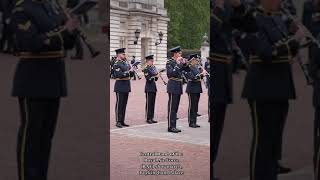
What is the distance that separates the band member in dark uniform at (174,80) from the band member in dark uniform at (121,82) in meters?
1.06

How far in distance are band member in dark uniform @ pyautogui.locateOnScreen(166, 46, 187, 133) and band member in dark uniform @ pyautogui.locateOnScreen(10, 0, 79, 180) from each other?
24.2ft

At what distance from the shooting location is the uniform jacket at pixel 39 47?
4863mm

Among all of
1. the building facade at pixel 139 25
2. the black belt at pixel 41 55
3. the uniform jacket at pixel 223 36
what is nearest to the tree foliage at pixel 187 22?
the building facade at pixel 139 25

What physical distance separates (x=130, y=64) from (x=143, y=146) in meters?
3.77

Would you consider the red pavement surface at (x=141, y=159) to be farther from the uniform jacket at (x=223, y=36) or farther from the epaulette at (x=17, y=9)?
the epaulette at (x=17, y=9)

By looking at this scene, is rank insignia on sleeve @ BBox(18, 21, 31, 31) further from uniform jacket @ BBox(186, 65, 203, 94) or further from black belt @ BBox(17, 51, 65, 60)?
uniform jacket @ BBox(186, 65, 203, 94)

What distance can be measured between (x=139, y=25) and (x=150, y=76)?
178 inches

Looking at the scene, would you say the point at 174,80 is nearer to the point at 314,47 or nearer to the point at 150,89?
the point at 150,89

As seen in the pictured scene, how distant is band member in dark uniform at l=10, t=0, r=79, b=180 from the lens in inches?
192

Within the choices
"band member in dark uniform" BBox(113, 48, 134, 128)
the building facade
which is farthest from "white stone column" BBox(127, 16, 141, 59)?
"band member in dark uniform" BBox(113, 48, 134, 128)

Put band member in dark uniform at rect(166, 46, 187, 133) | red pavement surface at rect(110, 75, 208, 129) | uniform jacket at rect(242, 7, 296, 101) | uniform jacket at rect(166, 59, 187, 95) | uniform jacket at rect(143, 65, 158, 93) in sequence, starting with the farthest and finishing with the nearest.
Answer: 1. red pavement surface at rect(110, 75, 208, 129)
2. uniform jacket at rect(143, 65, 158, 93)
3. uniform jacket at rect(166, 59, 187, 95)
4. band member in dark uniform at rect(166, 46, 187, 133)
5. uniform jacket at rect(242, 7, 296, 101)

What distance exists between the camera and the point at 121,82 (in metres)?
13.6

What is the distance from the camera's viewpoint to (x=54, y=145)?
17.1 ft

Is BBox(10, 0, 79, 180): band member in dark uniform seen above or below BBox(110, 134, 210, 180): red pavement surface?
above
